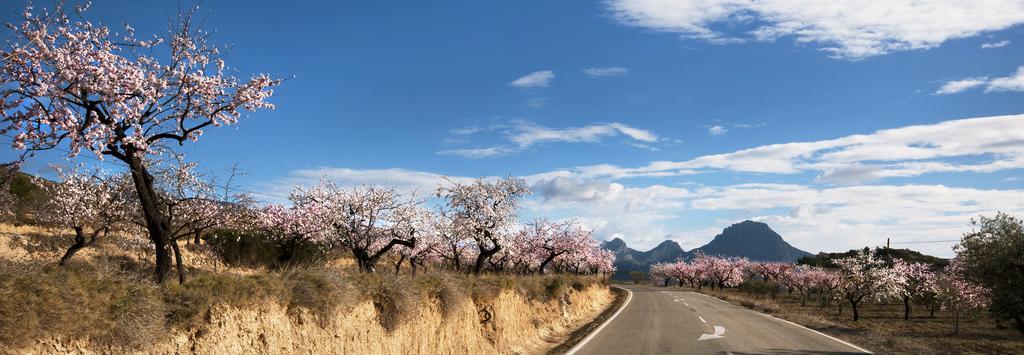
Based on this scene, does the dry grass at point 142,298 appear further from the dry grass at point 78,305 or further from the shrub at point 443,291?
the shrub at point 443,291

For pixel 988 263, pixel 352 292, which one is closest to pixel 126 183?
pixel 352 292

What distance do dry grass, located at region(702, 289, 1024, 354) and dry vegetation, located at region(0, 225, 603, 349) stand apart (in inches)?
622

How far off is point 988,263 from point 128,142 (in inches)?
1074

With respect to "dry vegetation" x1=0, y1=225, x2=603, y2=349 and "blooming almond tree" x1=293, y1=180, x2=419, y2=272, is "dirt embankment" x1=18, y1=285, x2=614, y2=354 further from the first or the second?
"blooming almond tree" x1=293, y1=180, x2=419, y2=272

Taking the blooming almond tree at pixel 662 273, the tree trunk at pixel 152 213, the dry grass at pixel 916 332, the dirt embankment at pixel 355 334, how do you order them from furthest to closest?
the blooming almond tree at pixel 662 273, the dry grass at pixel 916 332, the tree trunk at pixel 152 213, the dirt embankment at pixel 355 334

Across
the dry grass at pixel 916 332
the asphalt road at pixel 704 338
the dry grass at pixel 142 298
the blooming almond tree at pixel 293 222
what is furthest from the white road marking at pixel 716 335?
the blooming almond tree at pixel 293 222

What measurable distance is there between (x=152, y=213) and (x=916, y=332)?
40923mm

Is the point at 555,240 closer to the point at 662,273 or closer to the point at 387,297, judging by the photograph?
the point at 387,297

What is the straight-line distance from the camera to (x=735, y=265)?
317 feet

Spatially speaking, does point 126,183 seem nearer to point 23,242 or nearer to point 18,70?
point 23,242

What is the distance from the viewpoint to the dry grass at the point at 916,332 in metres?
18.8

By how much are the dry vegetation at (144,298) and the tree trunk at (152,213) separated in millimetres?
885

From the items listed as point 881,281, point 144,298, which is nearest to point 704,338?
point 144,298

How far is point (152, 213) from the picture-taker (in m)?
9.46
